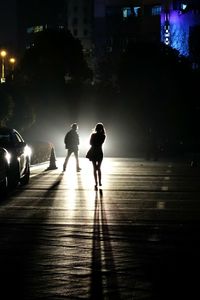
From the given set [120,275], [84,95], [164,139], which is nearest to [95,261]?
[120,275]

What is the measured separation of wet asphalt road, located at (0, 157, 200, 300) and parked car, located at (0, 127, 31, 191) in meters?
0.44

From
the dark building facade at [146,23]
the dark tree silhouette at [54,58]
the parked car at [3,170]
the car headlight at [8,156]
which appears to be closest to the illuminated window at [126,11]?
Result: the dark building facade at [146,23]

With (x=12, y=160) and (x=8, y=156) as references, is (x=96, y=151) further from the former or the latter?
(x=8, y=156)

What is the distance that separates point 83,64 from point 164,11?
4610 cm

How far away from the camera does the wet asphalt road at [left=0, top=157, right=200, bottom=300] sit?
9.20 metres

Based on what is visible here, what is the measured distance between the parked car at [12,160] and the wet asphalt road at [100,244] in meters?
0.44

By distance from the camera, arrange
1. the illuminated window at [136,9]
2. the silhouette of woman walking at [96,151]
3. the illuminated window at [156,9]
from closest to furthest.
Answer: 1. the silhouette of woman walking at [96,151]
2. the illuminated window at [156,9]
3. the illuminated window at [136,9]

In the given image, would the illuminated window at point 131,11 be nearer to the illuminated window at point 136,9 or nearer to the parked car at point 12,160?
the illuminated window at point 136,9

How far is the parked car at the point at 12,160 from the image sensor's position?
69.6 feet

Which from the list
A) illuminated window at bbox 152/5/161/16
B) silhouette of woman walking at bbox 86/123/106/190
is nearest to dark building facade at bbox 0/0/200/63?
illuminated window at bbox 152/5/161/16

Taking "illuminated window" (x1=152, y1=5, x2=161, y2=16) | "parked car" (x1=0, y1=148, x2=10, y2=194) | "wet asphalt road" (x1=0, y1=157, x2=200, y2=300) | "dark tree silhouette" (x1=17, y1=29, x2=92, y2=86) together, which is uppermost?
"illuminated window" (x1=152, y1=5, x2=161, y2=16)

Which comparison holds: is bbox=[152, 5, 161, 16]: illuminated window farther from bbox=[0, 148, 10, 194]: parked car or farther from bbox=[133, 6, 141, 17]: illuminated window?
bbox=[0, 148, 10, 194]: parked car

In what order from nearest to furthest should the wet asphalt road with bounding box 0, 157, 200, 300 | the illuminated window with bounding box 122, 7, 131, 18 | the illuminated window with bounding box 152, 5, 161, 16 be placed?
1. the wet asphalt road with bounding box 0, 157, 200, 300
2. the illuminated window with bounding box 152, 5, 161, 16
3. the illuminated window with bounding box 122, 7, 131, 18

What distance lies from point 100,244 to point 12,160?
35.1ft
